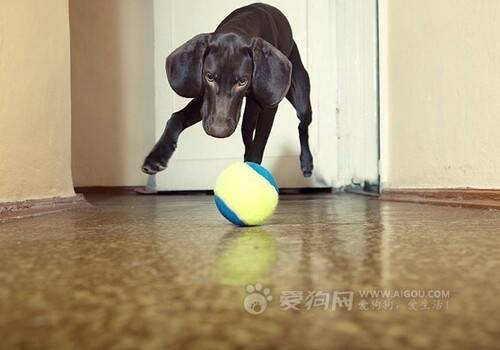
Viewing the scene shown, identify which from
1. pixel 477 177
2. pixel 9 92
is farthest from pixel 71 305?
pixel 477 177

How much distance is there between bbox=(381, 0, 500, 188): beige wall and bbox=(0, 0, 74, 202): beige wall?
3.43ft

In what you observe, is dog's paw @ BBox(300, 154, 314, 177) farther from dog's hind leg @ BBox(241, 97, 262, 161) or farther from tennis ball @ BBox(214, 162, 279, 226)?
tennis ball @ BBox(214, 162, 279, 226)

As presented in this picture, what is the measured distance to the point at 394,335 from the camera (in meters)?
0.36

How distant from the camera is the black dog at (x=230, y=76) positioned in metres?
1.59

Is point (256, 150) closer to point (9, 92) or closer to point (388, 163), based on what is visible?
point (388, 163)

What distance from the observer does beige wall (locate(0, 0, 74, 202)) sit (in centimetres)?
141

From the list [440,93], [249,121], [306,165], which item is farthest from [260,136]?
[440,93]

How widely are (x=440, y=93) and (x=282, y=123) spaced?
0.99 m

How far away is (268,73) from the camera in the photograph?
66.2 inches

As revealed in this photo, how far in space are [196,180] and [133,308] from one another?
2289 millimetres

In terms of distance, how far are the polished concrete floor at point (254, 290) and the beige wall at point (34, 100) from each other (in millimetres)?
565

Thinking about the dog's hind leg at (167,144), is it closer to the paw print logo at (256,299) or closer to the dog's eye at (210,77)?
the dog's eye at (210,77)

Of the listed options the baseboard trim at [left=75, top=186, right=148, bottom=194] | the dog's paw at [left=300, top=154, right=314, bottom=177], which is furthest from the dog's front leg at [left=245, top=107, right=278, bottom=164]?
the baseboard trim at [left=75, top=186, right=148, bottom=194]

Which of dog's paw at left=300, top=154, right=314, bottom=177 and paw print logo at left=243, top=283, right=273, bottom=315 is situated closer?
paw print logo at left=243, top=283, right=273, bottom=315
